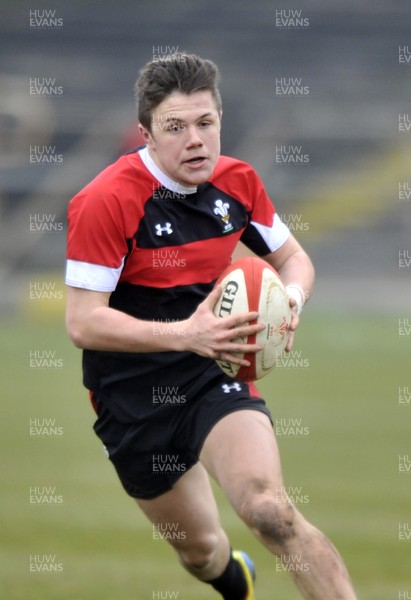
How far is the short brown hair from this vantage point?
4.61m

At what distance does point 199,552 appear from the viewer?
5.16 metres

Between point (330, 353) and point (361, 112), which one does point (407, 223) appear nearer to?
point (361, 112)

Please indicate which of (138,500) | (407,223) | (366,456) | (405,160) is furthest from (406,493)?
(405,160)
